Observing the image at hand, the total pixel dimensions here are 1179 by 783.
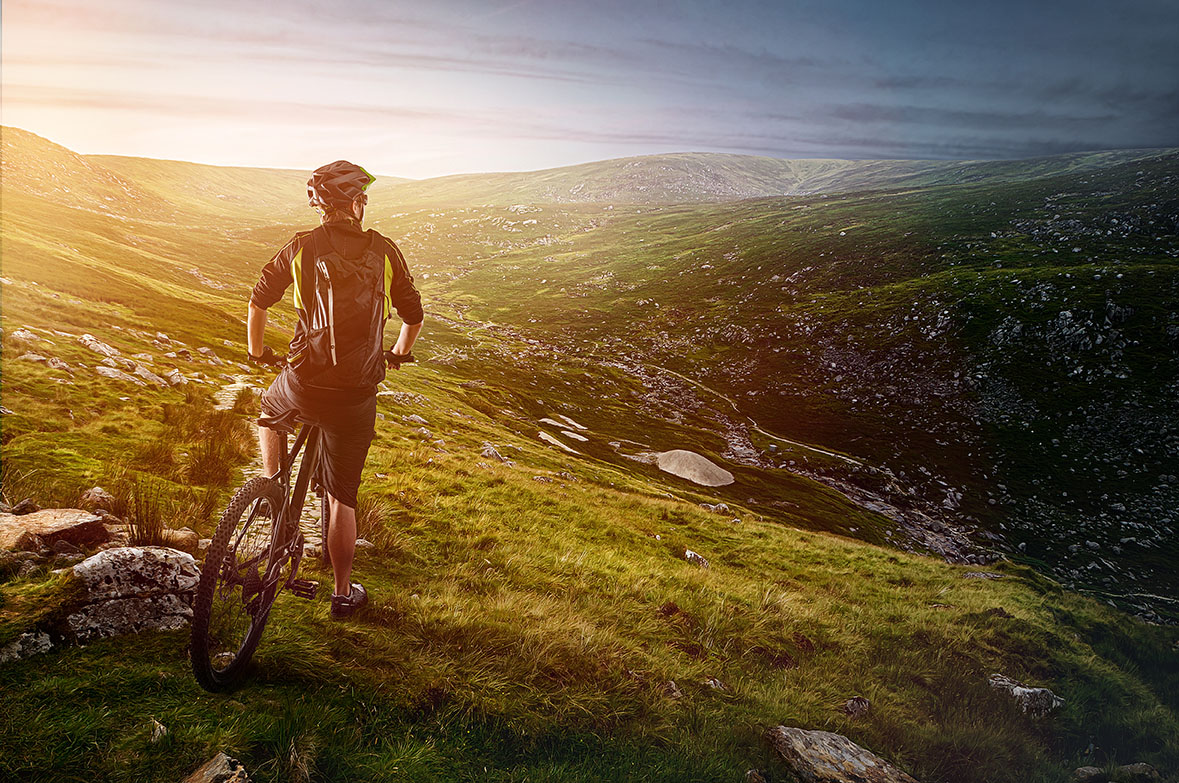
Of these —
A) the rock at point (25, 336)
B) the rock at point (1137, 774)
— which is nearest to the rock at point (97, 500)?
the rock at point (25, 336)

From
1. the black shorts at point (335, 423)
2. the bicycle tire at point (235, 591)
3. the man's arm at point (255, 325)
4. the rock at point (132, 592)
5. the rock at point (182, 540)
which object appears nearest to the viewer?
the bicycle tire at point (235, 591)

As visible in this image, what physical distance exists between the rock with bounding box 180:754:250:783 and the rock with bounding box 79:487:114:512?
5.39 m

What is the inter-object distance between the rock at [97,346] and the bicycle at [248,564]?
2142cm

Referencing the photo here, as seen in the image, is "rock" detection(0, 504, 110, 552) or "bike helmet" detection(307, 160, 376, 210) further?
"rock" detection(0, 504, 110, 552)

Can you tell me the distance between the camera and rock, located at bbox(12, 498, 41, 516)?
643cm

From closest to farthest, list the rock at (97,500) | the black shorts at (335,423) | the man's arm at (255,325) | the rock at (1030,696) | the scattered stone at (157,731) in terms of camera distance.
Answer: the scattered stone at (157,731) → the black shorts at (335,423) → the man's arm at (255,325) → the rock at (97,500) → the rock at (1030,696)

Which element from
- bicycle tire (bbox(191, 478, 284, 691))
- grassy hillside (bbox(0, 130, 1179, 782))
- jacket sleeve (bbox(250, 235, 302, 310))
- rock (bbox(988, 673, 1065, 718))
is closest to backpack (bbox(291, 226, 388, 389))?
jacket sleeve (bbox(250, 235, 302, 310))

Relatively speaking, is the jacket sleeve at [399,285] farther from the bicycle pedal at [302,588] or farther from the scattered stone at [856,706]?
the scattered stone at [856,706]

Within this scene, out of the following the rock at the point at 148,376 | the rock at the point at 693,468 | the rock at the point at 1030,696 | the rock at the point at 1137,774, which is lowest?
the rock at the point at 693,468

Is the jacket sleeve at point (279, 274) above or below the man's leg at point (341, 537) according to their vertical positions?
above

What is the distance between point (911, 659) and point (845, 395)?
100878 mm

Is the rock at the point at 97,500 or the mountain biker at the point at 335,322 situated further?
the rock at the point at 97,500

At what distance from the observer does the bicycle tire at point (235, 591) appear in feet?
13.7

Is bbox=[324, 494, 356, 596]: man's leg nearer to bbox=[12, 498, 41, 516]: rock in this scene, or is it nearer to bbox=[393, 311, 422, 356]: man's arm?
bbox=[393, 311, 422, 356]: man's arm
